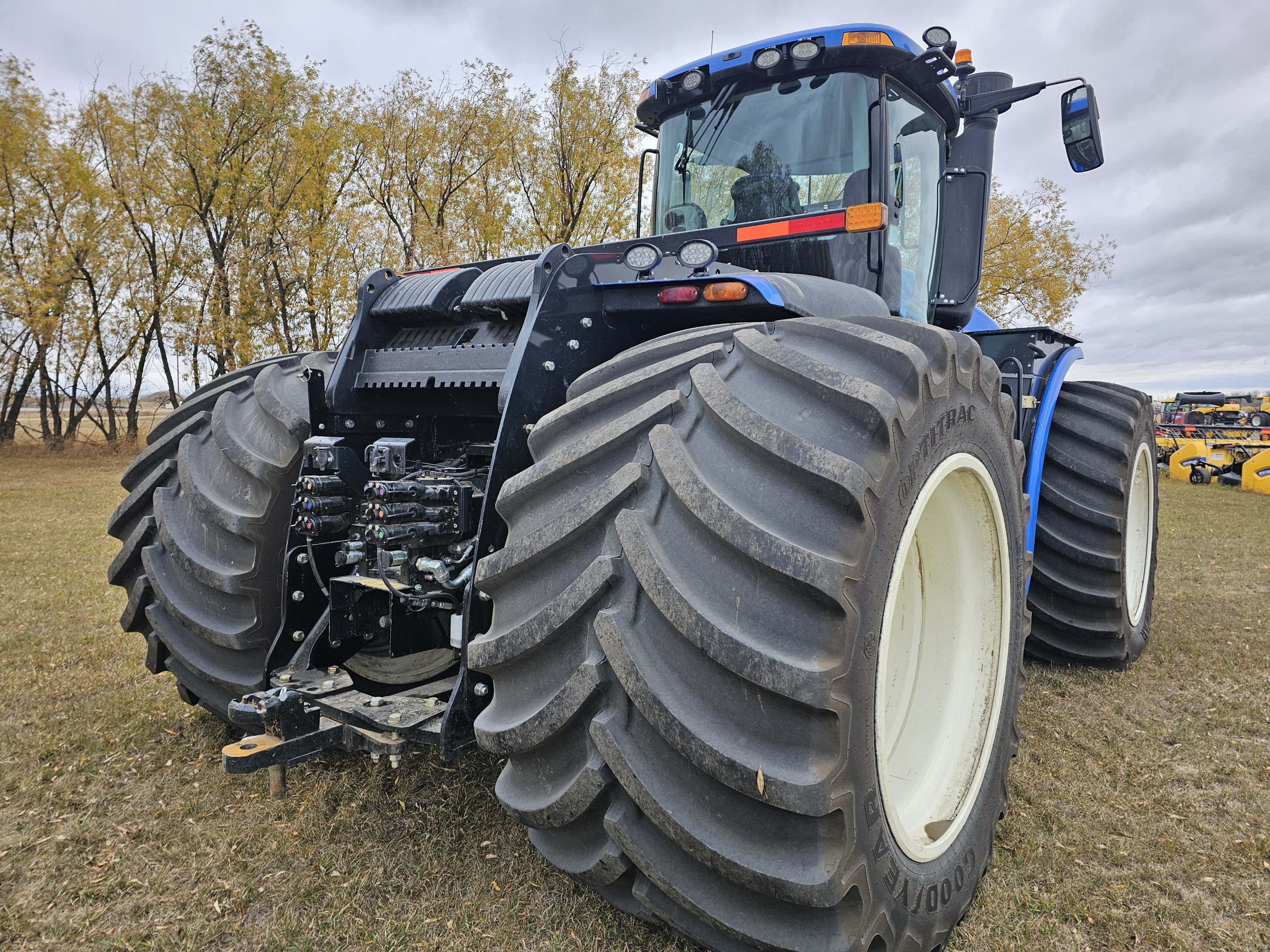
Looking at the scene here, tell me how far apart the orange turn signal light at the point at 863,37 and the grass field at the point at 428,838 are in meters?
2.81

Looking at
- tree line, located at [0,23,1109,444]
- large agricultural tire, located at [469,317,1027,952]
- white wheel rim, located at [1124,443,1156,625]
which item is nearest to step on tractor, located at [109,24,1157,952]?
large agricultural tire, located at [469,317,1027,952]

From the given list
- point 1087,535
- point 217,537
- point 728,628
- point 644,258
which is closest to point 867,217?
point 644,258

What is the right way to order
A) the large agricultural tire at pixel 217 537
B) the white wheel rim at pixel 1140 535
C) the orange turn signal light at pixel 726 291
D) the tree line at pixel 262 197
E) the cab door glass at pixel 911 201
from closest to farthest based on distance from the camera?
the orange turn signal light at pixel 726 291
the large agricultural tire at pixel 217 537
the cab door glass at pixel 911 201
the white wheel rim at pixel 1140 535
the tree line at pixel 262 197

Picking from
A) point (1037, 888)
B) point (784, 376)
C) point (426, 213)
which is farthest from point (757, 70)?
point (426, 213)

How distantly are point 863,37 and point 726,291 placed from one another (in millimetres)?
1588

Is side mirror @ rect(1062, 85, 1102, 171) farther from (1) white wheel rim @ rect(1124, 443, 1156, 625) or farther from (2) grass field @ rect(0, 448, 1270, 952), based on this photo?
(2) grass field @ rect(0, 448, 1270, 952)

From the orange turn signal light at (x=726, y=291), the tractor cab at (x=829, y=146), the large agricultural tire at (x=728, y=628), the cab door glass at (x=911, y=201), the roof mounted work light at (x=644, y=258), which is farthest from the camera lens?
the cab door glass at (x=911, y=201)

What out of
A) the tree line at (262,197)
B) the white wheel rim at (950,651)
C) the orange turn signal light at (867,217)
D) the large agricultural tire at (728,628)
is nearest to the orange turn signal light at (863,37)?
the orange turn signal light at (867,217)

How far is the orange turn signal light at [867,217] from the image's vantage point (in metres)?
3.06

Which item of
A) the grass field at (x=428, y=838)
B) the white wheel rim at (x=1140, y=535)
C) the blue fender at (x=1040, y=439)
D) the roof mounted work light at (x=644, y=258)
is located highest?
the roof mounted work light at (x=644, y=258)

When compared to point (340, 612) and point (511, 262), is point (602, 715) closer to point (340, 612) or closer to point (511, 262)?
point (340, 612)

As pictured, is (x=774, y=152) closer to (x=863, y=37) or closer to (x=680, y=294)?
(x=863, y=37)

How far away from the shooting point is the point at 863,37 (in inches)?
122

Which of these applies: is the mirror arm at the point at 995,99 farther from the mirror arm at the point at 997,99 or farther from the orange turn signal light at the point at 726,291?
the orange turn signal light at the point at 726,291
